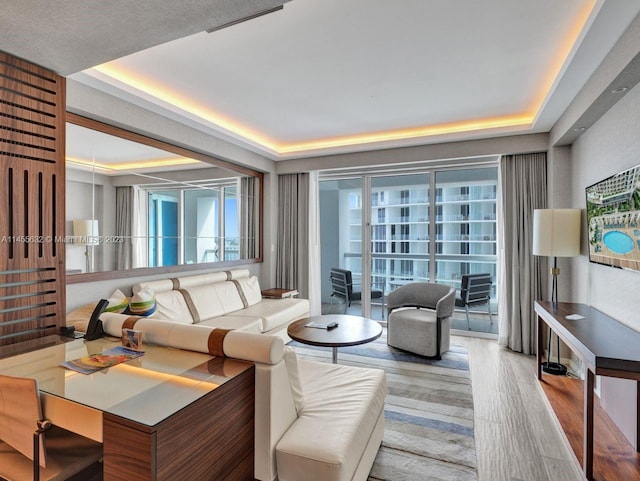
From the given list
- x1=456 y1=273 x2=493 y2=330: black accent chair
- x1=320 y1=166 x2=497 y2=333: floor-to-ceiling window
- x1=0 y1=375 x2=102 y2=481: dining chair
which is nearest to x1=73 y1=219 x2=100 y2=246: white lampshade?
x1=0 y1=375 x2=102 y2=481: dining chair

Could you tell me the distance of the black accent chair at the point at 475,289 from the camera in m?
4.49

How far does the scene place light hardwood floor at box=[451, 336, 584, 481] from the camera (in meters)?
2.00

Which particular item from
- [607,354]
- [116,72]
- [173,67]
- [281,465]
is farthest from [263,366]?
[116,72]

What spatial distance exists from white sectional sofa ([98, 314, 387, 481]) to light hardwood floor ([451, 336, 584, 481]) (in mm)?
841

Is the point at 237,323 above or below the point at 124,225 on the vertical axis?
below

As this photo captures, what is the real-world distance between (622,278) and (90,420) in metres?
3.23

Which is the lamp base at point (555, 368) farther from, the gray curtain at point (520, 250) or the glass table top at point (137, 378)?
the glass table top at point (137, 378)

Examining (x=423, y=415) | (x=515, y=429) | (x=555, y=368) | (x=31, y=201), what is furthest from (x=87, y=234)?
(x=555, y=368)

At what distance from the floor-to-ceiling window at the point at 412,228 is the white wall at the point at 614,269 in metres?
1.31

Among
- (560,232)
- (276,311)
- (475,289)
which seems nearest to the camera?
(560,232)

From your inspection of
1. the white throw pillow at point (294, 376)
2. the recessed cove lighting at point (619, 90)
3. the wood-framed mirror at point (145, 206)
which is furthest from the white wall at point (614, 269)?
the wood-framed mirror at point (145, 206)

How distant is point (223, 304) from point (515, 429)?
3.03 m

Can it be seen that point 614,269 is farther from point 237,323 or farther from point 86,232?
point 86,232

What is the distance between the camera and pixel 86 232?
9.30 ft
